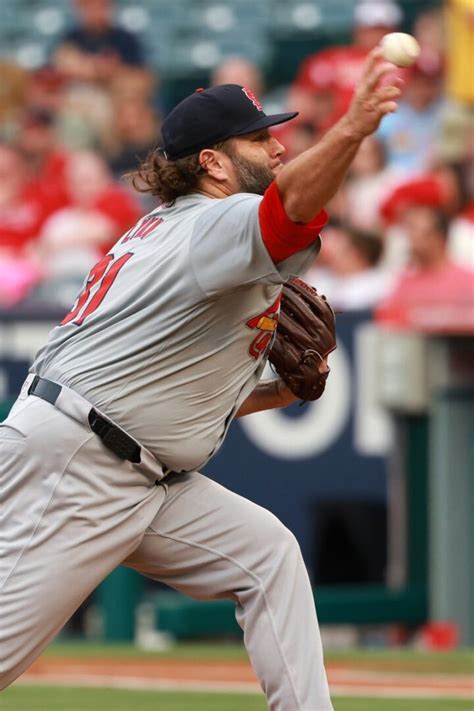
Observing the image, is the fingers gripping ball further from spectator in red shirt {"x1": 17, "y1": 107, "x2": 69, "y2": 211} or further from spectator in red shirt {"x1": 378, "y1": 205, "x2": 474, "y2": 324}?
spectator in red shirt {"x1": 17, "y1": 107, "x2": 69, "y2": 211}

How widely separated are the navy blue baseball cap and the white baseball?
2.08 ft

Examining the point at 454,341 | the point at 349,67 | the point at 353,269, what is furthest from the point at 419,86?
the point at 454,341

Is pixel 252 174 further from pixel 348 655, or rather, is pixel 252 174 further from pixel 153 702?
pixel 348 655

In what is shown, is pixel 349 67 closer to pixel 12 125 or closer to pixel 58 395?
pixel 12 125

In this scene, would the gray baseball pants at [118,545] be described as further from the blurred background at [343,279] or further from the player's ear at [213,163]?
the blurred background at [343,279]

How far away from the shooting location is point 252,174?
143 inches

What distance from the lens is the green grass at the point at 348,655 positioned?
6996 mm

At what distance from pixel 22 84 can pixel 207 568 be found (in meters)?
9.48

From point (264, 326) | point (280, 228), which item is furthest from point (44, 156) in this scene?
point (280, 228)

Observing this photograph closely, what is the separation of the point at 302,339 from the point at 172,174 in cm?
58

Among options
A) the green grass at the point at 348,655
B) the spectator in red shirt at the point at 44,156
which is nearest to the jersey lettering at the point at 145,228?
the green grass at the point at 348,655

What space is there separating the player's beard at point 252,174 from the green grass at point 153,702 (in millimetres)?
2534

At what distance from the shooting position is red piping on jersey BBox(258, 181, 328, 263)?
318 cm

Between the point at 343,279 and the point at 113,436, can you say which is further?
the point at 343,279
